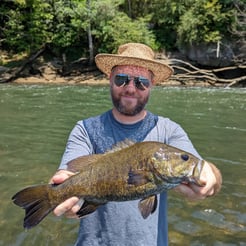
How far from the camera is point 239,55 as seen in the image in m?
28.4

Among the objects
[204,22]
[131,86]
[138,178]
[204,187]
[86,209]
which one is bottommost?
[86,209]

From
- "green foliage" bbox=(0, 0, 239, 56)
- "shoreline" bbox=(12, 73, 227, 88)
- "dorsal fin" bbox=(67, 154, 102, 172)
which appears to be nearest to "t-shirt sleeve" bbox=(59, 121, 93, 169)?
"dorsal fin" bbox=(67, 154, 102, 172)

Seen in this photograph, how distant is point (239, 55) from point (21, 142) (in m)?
22.2

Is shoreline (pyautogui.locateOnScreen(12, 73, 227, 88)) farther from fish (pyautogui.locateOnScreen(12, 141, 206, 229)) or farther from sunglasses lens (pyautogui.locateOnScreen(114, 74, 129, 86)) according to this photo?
fish (pyautogui.locateOnScreen(12, 141, 206, 229))

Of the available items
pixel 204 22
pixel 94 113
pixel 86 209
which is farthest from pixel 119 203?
pixel 204 22

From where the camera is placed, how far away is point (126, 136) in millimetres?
2975

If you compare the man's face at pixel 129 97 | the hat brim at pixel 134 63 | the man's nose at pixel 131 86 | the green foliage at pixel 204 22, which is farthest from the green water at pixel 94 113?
the green foliage at pixel 204 22

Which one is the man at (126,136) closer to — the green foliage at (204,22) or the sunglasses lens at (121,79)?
the sunglasses lens at (121,79)

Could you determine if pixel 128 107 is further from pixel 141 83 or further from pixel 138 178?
pixel 138 178

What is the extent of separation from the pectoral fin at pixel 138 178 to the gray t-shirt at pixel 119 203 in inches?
20.7

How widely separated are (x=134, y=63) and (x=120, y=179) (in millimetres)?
1151

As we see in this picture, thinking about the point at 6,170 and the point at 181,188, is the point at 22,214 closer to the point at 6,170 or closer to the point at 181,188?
the point at 6,170

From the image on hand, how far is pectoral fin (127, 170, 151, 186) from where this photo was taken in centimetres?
226

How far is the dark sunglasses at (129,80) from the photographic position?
306cm
